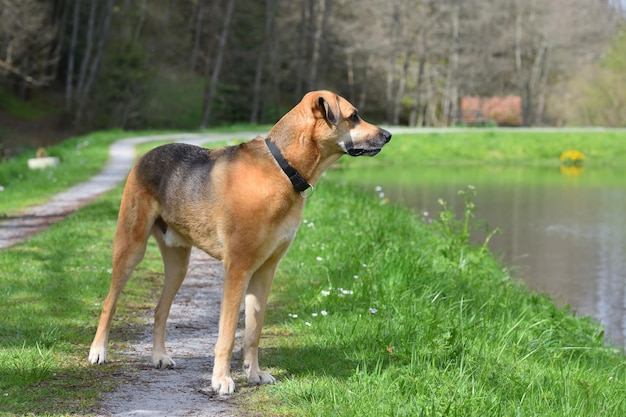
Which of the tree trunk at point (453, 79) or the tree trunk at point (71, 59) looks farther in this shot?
the tree trunk at point (453, 79)

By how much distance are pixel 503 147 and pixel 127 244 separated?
34.1 metres

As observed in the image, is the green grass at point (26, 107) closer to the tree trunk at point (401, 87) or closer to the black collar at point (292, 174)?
the tree trunk at point (401, 87)

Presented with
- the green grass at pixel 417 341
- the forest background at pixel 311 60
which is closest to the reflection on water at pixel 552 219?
the green grass at pixel 417 341

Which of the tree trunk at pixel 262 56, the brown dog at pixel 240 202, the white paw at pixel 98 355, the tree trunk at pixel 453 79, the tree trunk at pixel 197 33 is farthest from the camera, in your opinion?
the tree trunk at pixel 197 33

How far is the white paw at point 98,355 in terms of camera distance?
5.98m

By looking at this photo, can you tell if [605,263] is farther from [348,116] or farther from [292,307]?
[348,116]

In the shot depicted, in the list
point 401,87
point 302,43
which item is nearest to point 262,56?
point 302,43

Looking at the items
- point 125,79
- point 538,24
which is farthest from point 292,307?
point 538,24

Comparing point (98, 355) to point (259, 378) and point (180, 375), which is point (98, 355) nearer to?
point (180, 375)

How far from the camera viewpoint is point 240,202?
5.57 metres

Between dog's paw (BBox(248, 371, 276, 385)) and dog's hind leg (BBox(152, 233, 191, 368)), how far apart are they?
65 cm

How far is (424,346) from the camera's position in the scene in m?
6.24

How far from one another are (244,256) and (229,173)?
58 centimetres

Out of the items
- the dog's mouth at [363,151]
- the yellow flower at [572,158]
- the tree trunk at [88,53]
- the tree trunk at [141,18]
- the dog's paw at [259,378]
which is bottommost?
the yellow flower at [572,158]
